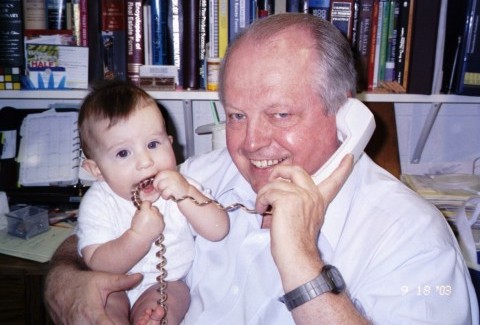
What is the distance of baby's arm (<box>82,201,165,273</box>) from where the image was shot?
1.08 meters

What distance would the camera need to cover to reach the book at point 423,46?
157 cm

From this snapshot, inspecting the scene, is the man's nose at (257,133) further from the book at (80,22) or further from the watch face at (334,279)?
the book at (80,22)

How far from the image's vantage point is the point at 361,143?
1.12m

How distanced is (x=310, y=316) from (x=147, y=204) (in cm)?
50

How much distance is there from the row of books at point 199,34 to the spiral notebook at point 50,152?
12.0 inches

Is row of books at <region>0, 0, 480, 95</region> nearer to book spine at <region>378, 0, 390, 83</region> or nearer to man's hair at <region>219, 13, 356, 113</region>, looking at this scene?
book spine at <region>378, 0, 390, 83</region>

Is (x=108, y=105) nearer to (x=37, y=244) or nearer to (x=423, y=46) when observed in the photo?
(x=37, y=244)

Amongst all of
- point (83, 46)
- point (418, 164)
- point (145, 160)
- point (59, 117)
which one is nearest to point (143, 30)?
point (83, 46)

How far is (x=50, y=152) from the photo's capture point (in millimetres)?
1869

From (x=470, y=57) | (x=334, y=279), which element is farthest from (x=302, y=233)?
(x=470, y=57)

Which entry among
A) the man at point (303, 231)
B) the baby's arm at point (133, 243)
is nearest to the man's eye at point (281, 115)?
the man at point (303, 231)

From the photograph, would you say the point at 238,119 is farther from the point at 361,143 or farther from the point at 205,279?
the point at 205,279

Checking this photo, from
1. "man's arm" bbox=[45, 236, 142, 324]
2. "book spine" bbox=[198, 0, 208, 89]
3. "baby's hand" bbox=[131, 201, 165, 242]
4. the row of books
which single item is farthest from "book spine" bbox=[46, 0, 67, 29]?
"baby's hand" bbox=[131, 201, 165, 242]

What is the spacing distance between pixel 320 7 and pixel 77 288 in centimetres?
130
